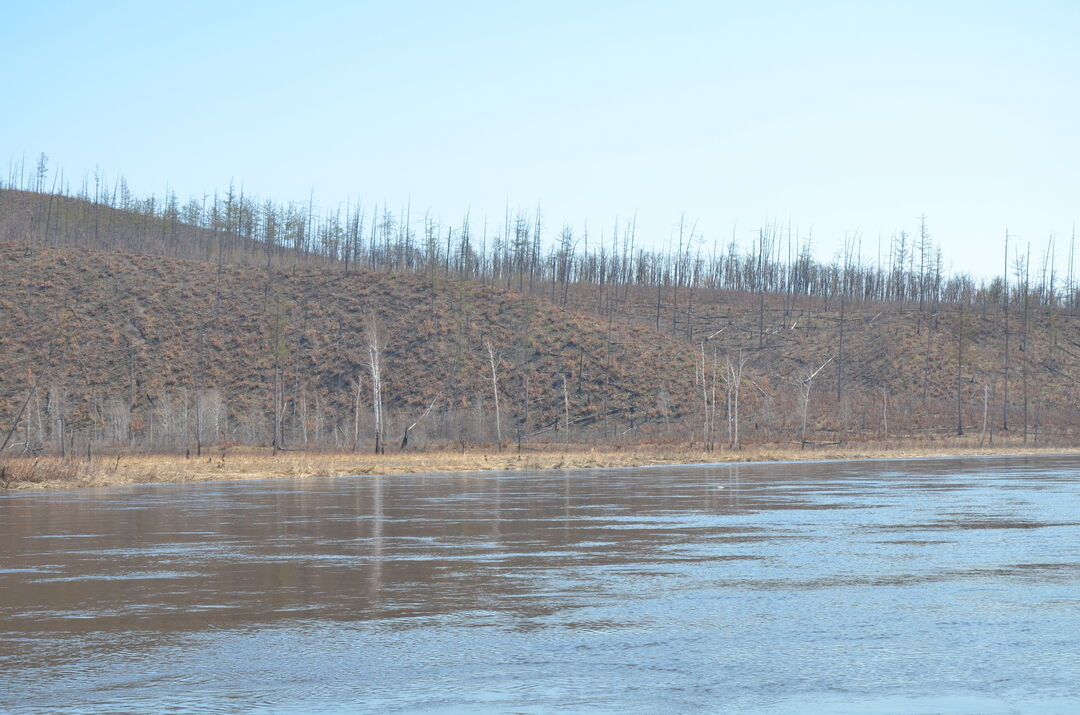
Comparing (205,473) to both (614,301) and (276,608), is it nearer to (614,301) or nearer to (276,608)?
(276,608)

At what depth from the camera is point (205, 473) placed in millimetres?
40500

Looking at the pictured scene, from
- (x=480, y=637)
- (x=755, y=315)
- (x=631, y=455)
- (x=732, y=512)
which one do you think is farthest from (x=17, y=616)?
(x=755, y=315)

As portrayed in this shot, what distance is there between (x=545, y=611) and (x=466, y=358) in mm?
83701

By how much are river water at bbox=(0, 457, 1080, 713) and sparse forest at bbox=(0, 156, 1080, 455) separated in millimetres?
40686

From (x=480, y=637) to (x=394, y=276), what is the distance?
104 meters

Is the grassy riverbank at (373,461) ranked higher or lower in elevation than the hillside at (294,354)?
lower

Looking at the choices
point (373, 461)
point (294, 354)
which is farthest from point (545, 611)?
point (294, 354)

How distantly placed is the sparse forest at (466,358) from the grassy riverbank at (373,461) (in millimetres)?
4820

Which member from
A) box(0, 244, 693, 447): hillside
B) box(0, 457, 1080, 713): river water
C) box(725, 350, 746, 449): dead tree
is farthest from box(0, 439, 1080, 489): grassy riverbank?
box(0, 244, 693, 447): hillside

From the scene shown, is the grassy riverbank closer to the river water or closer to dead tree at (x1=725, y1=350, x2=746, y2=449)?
dead tree at (x1=725, y1=350, x2=746, y2=449)

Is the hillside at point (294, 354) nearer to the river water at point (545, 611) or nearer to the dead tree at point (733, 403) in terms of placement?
the dead tree at point (733, 403)

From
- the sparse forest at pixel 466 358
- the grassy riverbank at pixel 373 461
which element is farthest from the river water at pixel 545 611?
the sparse forest at pixel 466 358

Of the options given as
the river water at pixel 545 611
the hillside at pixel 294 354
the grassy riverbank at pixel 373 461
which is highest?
the hillside at pixel 294 354

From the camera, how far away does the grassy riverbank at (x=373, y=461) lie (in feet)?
115
